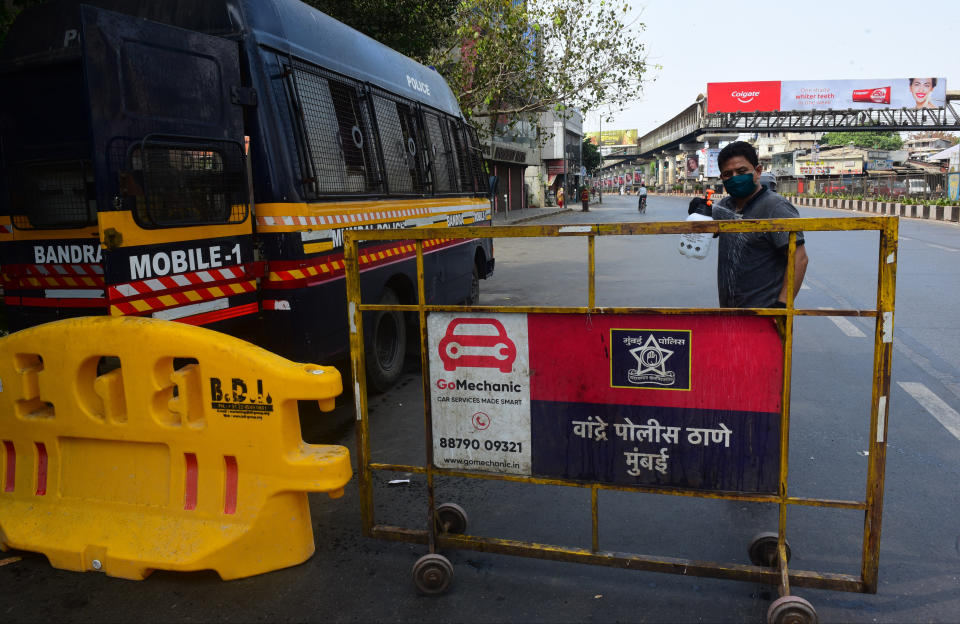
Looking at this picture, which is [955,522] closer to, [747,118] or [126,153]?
[126,153]

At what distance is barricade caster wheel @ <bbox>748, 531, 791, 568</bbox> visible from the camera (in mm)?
3043

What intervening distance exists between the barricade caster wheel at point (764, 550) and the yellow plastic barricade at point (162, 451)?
182 centimetres

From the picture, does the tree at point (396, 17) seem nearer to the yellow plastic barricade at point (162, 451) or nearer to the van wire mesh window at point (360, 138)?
Result: the van wire mesh window at point (360, 138)

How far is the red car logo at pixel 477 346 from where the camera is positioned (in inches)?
121

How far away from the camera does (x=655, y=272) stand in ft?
44.8

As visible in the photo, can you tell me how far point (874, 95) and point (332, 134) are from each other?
249 feet

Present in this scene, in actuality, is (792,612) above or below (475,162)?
below

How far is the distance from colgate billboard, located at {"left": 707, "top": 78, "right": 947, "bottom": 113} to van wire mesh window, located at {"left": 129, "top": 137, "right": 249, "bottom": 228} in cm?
7138

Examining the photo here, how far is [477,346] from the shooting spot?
10.3 feet

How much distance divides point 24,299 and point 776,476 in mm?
4806

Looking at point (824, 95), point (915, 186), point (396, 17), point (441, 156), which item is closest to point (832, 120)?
point (824, 95)

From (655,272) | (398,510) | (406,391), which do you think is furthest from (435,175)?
(655,272)

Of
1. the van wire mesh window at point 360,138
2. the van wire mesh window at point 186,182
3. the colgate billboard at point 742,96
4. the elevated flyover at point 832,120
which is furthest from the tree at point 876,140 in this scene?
the van wire mesh window at point 186,182

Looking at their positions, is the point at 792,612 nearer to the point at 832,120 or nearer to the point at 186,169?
the point at 186,169
